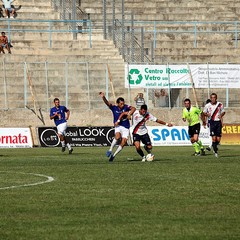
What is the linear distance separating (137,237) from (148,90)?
120 ft

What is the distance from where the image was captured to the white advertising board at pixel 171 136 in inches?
1793

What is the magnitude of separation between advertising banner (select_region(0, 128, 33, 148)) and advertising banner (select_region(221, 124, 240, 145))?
8.77 meters

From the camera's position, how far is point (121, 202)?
17.5m

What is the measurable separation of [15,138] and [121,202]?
27.1 metres

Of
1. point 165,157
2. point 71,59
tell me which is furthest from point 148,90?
point 165,157

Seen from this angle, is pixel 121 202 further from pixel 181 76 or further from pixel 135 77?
pixel 181 76

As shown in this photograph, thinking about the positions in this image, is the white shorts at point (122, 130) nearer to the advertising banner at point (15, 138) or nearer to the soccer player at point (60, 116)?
the soccer player at point (60, 116)

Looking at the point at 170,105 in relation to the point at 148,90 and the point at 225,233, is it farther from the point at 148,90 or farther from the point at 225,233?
the point at 225,233

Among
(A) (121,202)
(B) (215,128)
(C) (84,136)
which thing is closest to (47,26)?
A: (C) (84,136)

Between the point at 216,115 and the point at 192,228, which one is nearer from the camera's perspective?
the point at 192,228

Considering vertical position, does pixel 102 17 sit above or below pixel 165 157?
above

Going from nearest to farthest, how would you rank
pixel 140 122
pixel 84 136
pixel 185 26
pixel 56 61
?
pixel 140 122 < pixel 84 136 < pixel 56 61 < pixel 185 26

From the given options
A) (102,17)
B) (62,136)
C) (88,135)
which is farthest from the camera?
(102,17)

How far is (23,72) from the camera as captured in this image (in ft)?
165
